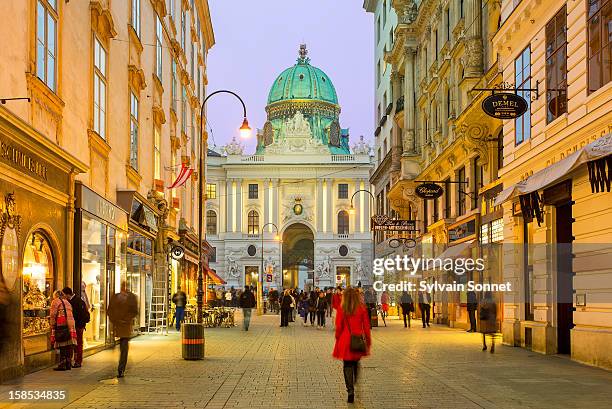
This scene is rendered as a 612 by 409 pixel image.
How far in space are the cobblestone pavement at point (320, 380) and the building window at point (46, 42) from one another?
5.37 metres

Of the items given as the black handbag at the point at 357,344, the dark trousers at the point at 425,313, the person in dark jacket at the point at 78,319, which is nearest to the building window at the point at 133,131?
the person in dark jacket at the point at 78,319

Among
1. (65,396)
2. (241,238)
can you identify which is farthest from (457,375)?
(241,238)

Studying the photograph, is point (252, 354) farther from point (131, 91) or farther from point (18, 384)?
point (131, 91)

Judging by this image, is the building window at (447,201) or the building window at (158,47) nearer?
the building window at (158,47)

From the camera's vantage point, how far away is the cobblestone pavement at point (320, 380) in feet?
39.9

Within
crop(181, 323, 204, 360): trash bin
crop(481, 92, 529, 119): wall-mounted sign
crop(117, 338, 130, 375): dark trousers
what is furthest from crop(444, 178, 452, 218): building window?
crop(117, 338, 130, 375): dark trousers

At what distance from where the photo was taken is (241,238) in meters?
97.6

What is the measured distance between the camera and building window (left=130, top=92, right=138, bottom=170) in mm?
26656

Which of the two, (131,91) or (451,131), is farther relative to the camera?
(451,131)

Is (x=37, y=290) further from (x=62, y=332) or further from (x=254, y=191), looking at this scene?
(x=254, y=191)

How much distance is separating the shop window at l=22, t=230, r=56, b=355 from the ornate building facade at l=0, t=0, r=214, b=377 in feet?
0.08

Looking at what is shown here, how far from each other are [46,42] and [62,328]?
5.21 metres

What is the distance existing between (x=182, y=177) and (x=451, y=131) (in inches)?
415

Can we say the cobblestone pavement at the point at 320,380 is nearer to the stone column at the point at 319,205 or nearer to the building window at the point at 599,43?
the building window at the point at 599,43
